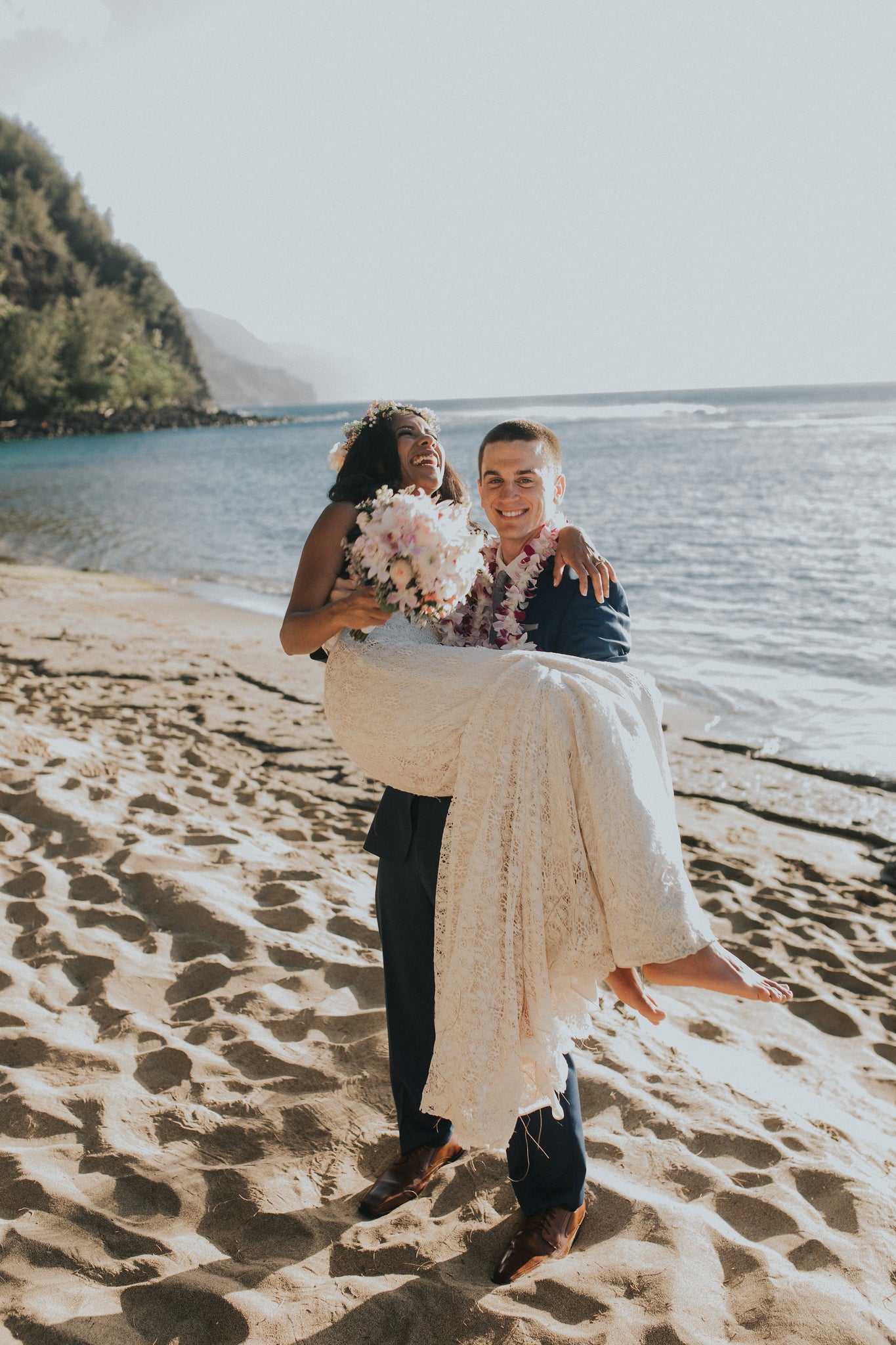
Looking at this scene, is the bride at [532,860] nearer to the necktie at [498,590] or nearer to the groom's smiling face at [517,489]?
the necktie at [498,590]

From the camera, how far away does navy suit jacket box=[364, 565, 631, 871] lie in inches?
102

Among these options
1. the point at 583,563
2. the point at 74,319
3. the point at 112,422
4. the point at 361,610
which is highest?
the point at 74,319

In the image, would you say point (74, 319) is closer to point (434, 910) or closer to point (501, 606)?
point (501, 606)

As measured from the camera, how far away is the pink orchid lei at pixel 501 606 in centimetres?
271

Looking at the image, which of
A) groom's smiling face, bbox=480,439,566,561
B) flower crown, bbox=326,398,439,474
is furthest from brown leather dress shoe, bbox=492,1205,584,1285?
flower crown, bbox=326,398,439,474

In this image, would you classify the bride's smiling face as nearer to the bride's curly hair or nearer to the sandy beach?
the bride's curly hair

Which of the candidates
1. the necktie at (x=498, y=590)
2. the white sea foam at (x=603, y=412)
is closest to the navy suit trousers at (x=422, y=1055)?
the necktie at (x=498, y=590)

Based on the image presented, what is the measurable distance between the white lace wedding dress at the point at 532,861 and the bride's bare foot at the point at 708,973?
4 centimetres

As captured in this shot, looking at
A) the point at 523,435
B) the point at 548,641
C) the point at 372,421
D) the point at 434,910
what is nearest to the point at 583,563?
the point at 548,641

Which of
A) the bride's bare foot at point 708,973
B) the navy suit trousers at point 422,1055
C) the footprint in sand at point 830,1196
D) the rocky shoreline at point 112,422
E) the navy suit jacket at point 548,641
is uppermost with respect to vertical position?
the rocky shoreline at point 112,422

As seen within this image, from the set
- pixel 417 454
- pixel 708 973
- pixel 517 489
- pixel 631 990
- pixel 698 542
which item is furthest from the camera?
pixel 698 542

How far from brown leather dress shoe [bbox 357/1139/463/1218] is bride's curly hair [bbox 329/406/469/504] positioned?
2129 millimetres

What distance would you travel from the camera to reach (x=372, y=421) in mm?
3047

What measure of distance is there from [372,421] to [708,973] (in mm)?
1999
